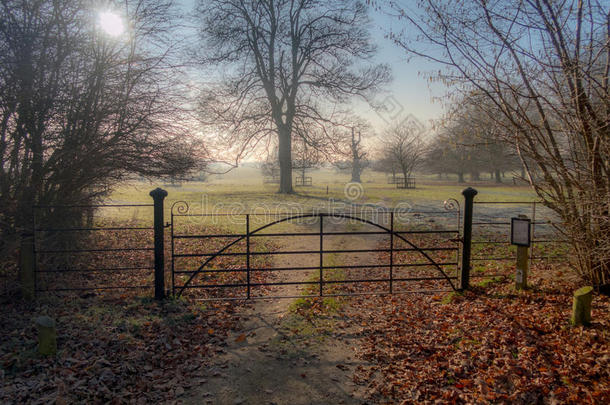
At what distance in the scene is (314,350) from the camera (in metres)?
4.50

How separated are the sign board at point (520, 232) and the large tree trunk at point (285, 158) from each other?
57.8 feet

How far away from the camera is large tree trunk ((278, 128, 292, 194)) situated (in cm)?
2277

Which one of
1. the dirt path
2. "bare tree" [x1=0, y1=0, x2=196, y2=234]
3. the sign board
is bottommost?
the dirt path

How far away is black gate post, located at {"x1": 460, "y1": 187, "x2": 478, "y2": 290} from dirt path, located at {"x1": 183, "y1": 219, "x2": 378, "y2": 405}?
98.5 inches

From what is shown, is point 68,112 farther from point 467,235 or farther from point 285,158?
point 285,158

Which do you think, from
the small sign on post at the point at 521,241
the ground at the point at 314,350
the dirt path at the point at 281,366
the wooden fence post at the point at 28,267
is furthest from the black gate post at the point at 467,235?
the wooden fence post at the point at 28,267

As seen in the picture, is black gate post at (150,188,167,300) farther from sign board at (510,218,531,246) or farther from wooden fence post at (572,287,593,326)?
wooden fence post at (572,287,593,326)

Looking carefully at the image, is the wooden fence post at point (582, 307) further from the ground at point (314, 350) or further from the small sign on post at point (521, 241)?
the small sign on post at point (521, 241)

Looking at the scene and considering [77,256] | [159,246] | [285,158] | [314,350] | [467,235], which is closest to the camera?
[314,350]

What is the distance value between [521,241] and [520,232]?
150 mm

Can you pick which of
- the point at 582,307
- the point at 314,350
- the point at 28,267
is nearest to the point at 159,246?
the point at 28,267

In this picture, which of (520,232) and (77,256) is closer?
(520,232)

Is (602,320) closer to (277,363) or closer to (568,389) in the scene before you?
(568,389)

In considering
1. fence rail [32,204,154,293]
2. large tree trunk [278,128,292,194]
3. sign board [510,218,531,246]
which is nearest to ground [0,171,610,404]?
fence rail [32,204,154,293]
